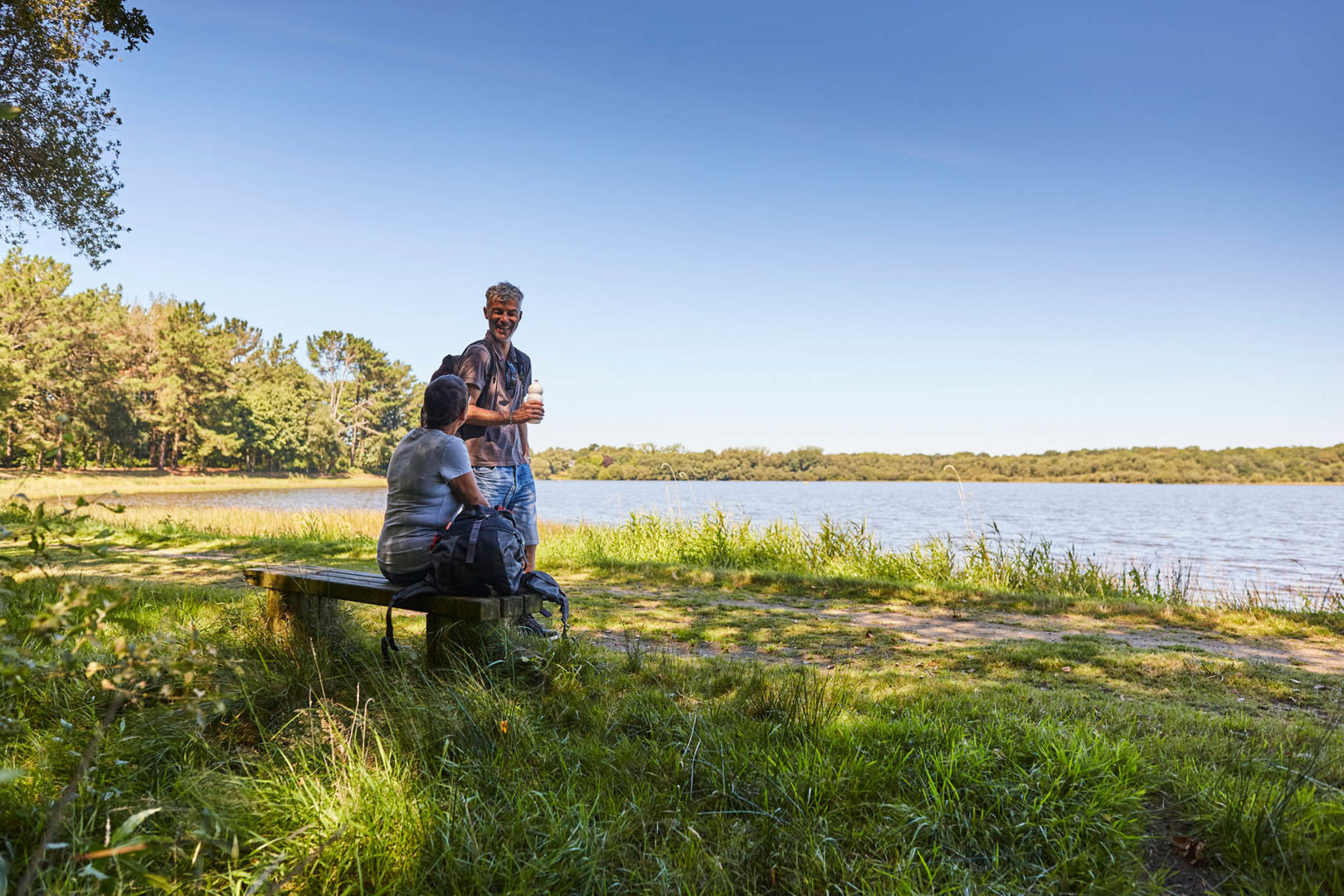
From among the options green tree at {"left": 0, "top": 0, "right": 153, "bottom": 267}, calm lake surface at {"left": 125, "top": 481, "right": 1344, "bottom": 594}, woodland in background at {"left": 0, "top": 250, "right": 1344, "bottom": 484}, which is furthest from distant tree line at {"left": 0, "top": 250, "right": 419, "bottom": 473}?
green tree at {"left": 0, "top": 0, "right": 153, "bottom": 267}

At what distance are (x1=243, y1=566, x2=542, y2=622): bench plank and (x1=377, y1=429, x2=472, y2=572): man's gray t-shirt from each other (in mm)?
153

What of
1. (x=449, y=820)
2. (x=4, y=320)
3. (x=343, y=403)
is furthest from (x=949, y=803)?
(x=343, y=403)

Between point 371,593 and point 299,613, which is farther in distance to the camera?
point 299,613

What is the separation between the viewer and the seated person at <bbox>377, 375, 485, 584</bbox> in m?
3.36

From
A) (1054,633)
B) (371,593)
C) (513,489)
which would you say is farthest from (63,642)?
(1054,633)

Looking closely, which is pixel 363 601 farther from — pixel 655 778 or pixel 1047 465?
pixel 1047 465

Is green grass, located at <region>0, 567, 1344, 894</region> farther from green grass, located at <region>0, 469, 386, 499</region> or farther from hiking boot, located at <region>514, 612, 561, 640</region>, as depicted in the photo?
green grass, located at <region>0, 469, 386, 499</region>

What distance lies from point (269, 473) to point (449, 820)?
6798 centimetres

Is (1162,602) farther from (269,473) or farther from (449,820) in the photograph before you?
(269,473)

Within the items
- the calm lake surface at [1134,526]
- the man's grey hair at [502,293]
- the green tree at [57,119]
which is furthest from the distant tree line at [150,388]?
the man's grey hair at [502,293]

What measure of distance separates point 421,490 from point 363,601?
0.56 metres

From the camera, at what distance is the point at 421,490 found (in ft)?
11.4

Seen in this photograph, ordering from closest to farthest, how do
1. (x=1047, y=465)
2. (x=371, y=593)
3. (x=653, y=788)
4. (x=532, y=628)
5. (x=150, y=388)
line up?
1. (x=653, y=788)
2. (x=371, y=593)
3. (x=532, y=628)
4. (x=150, y=388)
5. (x=1047, y=465)

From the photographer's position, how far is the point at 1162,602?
749 cm
